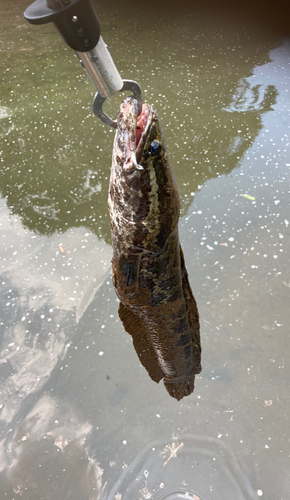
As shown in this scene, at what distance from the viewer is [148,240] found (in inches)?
38.9

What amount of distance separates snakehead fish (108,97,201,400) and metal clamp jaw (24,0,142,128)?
0.17 m

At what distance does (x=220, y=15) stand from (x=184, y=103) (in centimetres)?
149

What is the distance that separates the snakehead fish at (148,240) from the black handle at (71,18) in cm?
25

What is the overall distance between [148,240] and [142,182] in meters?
0.19

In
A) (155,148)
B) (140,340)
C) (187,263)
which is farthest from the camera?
(187,263)

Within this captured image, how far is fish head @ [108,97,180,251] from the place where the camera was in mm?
829

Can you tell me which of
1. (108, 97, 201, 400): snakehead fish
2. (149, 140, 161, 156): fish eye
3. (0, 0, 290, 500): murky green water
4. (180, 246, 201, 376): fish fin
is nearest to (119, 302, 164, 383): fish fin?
(108, 97, 201, 400): snakehead fish

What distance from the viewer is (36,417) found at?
2.05m

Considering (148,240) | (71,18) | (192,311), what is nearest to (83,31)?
(71,18)

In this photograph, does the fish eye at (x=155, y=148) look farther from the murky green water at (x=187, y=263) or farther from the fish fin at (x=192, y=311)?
the murky green water at (x=187, y=263)

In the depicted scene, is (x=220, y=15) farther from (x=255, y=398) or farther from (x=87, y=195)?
(x=255, y=398)

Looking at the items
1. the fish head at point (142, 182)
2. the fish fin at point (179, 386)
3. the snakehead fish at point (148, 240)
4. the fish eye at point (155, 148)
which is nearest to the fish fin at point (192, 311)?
the snakehead fish at point (148, 240)

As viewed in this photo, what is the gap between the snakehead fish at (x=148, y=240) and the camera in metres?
0.84

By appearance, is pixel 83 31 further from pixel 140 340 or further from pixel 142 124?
pixel 140 340
